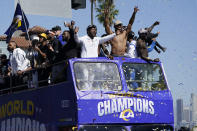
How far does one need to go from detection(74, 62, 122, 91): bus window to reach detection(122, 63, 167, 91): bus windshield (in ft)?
0.94

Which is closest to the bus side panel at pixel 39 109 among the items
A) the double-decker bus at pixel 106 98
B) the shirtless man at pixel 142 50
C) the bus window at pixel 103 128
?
the double-decker bus at pixel 106 98

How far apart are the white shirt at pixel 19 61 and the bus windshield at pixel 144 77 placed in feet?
10.2

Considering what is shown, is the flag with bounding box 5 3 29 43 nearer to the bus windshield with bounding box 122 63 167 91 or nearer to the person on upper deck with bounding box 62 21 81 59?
the person on upper deck with bounding box 62 21 81 59

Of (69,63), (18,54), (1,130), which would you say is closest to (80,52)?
(69,63)

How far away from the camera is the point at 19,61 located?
13.2 meters

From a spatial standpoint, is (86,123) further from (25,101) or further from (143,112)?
(25,101)

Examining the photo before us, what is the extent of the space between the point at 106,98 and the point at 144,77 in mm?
1127

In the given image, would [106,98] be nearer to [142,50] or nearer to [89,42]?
[89,42]

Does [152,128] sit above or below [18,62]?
below

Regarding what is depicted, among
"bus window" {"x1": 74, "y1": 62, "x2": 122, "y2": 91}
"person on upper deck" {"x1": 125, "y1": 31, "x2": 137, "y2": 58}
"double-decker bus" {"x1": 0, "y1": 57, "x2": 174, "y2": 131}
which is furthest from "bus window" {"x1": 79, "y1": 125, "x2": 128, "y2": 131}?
"person on upper deck" {"x1": 125, "y1": 31, "x2": 137, "y2": 58}

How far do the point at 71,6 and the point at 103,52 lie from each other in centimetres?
201

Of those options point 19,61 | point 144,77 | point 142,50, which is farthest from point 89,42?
point 19,61

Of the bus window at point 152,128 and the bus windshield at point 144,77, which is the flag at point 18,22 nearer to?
the bus windshield at point 144,77

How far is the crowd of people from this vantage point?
37.1ft
